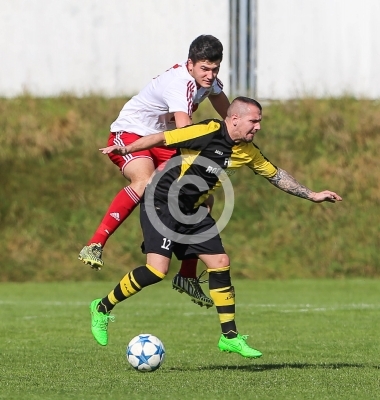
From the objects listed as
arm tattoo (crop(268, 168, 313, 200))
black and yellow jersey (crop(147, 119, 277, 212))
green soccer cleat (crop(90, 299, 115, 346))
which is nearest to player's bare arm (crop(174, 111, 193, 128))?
black and yellow jersey (crop(147, 119, 277, 212))

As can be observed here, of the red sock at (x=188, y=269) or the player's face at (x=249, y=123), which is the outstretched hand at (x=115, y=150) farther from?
the red sock at (x=188, y=269)

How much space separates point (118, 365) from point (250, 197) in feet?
35.3

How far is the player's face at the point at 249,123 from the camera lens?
7.76 metres

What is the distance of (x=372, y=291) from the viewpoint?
15258 mm

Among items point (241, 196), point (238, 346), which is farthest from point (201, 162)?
point (241, 196)

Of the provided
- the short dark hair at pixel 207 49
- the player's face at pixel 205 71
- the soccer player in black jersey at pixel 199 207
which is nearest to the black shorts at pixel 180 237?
the soccer player in black jersey at pixel 199 207

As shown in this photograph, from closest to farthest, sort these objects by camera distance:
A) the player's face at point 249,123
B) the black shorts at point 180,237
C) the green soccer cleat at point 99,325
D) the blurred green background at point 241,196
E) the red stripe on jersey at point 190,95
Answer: the player's face at point 249,123 < the black shorts at point 180,237 < the green soccer cleat at point 99,325 < the red stripe on jersey at point 190,95 < the blurred green background at point 241,196

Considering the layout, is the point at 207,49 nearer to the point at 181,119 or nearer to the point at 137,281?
the point at 181,119

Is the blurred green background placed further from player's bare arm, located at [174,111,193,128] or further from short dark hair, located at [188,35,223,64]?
short dark hair, located at [188,35,223,64]

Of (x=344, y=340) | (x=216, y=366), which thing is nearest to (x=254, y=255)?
(x=344, y=340)

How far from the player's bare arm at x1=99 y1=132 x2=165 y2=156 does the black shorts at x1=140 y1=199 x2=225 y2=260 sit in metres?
0.73

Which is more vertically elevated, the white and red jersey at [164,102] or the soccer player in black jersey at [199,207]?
the white and red jersey at [164,102]

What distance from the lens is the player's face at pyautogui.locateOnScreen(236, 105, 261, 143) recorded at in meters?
7.76

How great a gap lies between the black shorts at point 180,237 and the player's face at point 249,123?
79 centimetres
